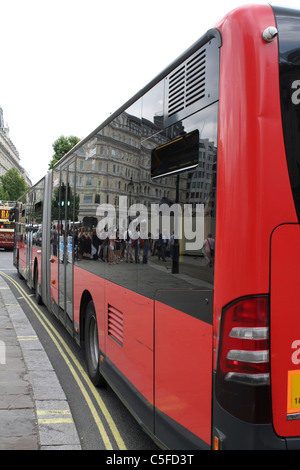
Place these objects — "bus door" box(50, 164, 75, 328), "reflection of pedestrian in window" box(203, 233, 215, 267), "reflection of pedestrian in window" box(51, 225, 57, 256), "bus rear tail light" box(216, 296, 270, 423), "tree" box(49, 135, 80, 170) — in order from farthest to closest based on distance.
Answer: "tree" box(49, 135, 80, 170) < "reflection of pedestrian in window" box(51, 225, 57, 256) < "bus door" box(50, 164, 75, 328) < "reflection of pedestrian in window" box(203, 233, 215, 267) < "bus rear tail light" box(216, 296, 270, 423)

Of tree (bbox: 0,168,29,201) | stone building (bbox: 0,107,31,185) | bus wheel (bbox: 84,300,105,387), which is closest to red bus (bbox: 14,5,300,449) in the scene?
bus wheel (bbox: 84,300,105,387)

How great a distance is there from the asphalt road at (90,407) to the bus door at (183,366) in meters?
1.04

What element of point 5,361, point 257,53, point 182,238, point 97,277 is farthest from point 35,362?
point 257,53

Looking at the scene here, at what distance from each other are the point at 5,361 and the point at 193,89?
4916mm

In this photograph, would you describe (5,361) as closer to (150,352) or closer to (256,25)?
(150,352)

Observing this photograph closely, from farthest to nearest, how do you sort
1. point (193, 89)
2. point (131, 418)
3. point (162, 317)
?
point (131, 418), point (162, 317), point (193, 89)

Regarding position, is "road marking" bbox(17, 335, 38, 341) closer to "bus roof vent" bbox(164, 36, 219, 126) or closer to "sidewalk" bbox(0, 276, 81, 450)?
"sidewalk" bbox(0, 276, 81, 450)

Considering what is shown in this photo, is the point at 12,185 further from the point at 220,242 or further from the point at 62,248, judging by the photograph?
the point at 220,242

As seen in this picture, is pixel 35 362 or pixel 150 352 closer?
pixel 150 352

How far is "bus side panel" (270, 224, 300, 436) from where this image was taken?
98.6 inches

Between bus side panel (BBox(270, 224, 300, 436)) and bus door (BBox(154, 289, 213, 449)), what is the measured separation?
38cm

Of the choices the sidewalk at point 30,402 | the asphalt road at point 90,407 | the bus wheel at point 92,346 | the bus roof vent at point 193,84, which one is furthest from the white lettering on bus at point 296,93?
the bus wheel at point 92,346

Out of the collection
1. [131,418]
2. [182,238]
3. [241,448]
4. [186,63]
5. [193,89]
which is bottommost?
[131,418]

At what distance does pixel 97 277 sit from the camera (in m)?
5.53
